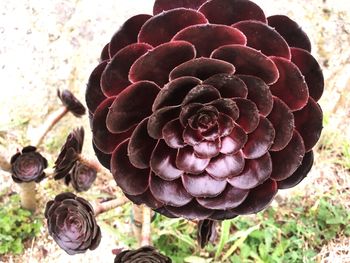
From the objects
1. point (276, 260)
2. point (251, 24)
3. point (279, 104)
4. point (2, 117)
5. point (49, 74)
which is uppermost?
point (251, 24)

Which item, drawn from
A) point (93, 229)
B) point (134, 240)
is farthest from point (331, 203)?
point (93, 229)

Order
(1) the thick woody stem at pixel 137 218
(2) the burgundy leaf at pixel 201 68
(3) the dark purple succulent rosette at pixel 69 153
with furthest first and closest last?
(1) the thick woody stem at pixel 137 218 → (3) the dark purple succulent rosette at pixel 69 153 → (2) the burgundy leaf at pixel 201 68

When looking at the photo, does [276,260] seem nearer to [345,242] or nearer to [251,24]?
[345,242]

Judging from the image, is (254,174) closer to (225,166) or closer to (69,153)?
(225,166)

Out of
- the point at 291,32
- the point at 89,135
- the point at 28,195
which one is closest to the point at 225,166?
the point at 291,32

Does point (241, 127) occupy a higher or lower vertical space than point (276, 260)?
higher

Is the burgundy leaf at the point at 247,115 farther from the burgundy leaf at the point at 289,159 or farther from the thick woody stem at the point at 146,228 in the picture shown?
the thick woody stem at the point at 146,228

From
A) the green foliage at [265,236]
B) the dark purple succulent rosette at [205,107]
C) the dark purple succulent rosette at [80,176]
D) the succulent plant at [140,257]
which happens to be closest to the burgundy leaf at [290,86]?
the dark purple succulent rosette at [205,107]
